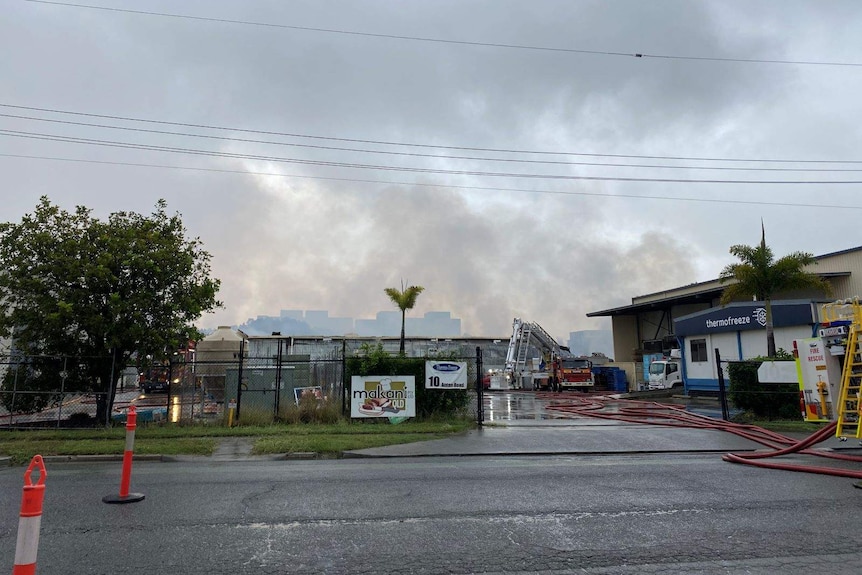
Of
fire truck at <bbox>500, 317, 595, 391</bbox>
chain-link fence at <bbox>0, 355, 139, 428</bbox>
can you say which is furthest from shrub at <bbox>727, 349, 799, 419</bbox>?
fire truck at <bbox>500, 317, 595, 391</bbox>

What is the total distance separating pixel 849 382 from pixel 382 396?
11818mm

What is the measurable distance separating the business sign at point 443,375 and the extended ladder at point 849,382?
9.82m

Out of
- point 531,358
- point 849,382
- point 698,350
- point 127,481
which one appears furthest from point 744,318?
point 127,481

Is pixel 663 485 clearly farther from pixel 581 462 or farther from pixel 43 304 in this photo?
pixel 43 304

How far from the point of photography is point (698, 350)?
32656mm

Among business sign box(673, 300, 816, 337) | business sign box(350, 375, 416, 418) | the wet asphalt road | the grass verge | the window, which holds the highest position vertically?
business sign box(673, 300, 816, 337)

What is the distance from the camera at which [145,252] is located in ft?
55.6

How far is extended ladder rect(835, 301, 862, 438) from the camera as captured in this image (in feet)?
35.1

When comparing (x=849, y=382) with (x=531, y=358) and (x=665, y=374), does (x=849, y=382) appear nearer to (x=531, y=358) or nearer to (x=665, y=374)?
(x=665, y=374)

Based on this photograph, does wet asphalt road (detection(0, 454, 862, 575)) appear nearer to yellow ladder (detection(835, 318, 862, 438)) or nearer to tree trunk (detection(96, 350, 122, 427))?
yellow ladder (detection(835, 318, 862, 438))

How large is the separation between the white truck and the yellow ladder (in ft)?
89.1

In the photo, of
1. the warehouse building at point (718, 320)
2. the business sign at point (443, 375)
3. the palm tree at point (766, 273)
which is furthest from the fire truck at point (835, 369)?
the palm tree at point (766, 273)

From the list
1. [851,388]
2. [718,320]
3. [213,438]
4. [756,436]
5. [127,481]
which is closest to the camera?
[127,481]

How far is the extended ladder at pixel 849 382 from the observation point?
10.7m
